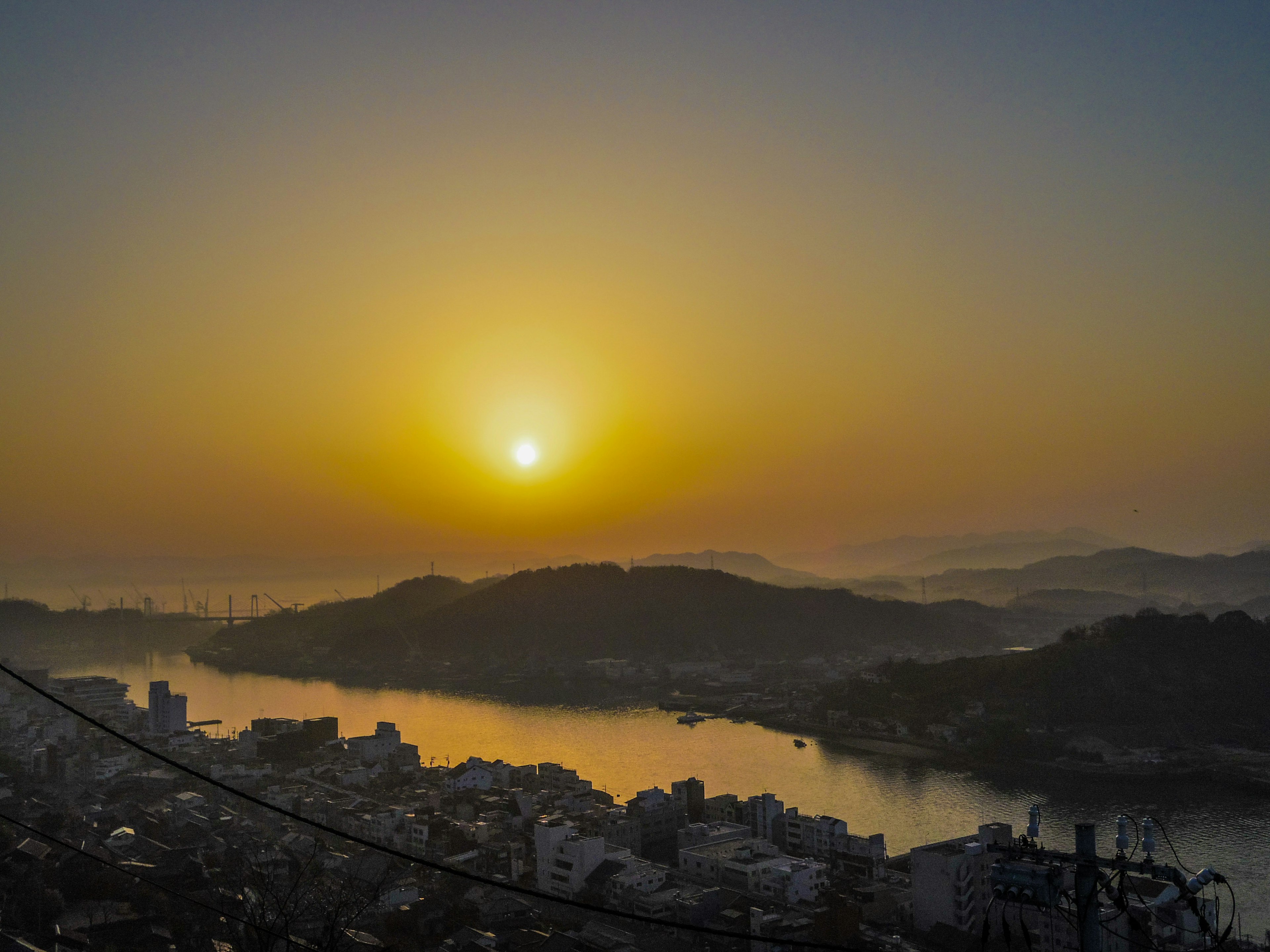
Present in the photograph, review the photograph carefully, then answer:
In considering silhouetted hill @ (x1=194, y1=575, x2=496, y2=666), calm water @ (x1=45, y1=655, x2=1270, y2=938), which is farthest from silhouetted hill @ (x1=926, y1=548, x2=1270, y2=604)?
calm water @ (x1=45, y1=655, x2=1270, y2=938)

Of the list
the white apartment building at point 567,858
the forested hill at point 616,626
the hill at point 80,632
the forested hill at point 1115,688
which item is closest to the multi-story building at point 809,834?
the white apartment building at point 567,858

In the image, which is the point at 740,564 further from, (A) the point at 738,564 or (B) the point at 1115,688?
(B) the point at 1115,688

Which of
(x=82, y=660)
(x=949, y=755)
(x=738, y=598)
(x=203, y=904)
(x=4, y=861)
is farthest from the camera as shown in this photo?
(x=738, y=598)

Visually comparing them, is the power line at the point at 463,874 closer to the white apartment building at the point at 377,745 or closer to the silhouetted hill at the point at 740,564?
the white apartment building at the point at 377,745

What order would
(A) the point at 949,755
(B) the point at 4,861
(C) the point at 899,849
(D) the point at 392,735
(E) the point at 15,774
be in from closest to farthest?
(B) the point at 4,861, (C) the point at 899,849, (E) the point at 15,774, (D) the point at 392,735, (A) the point at 949,755

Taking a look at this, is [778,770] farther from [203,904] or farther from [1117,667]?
[203,904]

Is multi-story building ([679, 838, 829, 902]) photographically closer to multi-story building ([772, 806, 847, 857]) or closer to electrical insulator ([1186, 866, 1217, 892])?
multi-story building ([772, 806, 847, 857])

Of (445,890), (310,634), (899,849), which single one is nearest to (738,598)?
(310,634)

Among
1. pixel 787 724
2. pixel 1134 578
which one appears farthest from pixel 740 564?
pixel 787 724
